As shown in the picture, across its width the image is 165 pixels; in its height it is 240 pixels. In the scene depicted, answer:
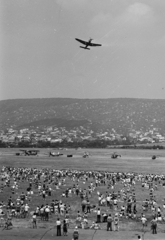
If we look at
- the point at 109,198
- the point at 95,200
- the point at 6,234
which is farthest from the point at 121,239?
the point at 95,200

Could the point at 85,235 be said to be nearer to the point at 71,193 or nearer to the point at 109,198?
the point at 109,198

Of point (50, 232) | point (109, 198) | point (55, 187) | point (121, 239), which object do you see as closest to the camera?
point (121, 239)

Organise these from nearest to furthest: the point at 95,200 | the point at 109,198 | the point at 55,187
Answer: the point at 109,198 → the point at 95,200 → the point at 55,187

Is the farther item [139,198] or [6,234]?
[139,198]

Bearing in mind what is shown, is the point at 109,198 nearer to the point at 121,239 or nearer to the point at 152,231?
the point at 152,231

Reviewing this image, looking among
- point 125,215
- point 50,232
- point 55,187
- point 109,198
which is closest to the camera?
point 50,232

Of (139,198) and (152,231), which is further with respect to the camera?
(139,198)

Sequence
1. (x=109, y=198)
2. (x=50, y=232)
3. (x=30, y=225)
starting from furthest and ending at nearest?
(x=109, y=198) < (x=30, y=225) < (x=50, y=232)

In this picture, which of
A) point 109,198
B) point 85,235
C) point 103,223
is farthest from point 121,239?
point 109,198
